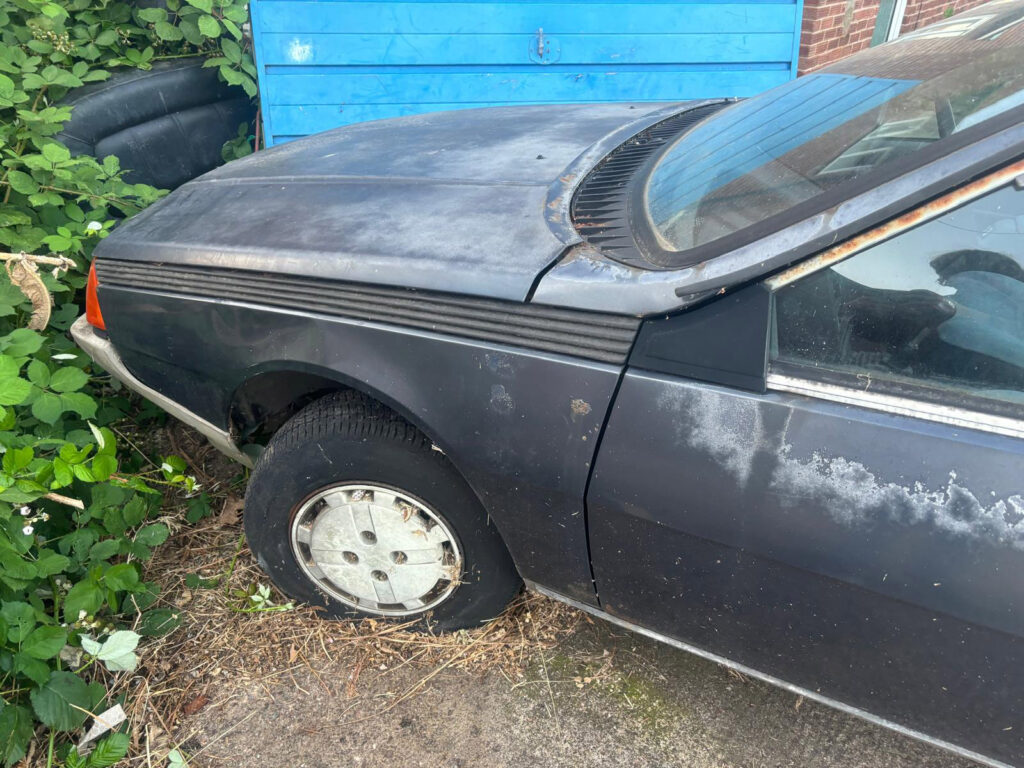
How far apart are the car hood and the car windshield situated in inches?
11.5

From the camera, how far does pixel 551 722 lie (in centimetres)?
203

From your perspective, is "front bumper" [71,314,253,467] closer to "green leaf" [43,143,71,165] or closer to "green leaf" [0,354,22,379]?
"green leaf" [0,354,22,379]

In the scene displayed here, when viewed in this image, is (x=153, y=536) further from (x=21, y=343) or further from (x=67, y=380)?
(x=21, y=343)

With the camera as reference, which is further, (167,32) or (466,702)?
(167,32)

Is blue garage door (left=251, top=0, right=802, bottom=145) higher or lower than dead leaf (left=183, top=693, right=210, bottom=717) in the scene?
higher

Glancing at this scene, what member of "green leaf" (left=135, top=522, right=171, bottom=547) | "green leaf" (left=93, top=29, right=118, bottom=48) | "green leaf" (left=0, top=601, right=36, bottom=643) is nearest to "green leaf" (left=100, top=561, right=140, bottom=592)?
"green leaf" (left=135, top=522, right=171, bottom=547)

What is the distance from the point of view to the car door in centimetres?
125

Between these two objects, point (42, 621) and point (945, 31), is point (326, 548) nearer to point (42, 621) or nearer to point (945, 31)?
point (42, 621)

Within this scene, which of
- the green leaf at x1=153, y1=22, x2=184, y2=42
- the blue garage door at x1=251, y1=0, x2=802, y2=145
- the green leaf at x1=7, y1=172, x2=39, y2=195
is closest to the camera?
the green leaf at x1=7, y1=172, x2=39, y2=195

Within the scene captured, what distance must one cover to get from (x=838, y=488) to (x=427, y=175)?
1378 millimetres

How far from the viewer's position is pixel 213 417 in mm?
2150

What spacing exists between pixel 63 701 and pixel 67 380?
93cm

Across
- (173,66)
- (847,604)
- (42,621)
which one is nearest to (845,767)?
(847,604)

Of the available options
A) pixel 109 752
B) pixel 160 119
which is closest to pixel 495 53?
pixel 160 119
